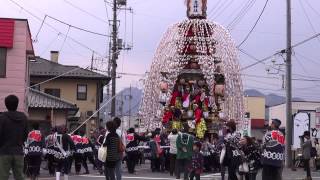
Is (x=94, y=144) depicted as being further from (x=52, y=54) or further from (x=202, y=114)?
(x=52, y=54)

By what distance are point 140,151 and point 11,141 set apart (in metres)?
16.7

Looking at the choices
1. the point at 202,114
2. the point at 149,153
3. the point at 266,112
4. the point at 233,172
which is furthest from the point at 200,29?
Result: the point at 266,112

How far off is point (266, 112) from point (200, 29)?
6304 centimetres

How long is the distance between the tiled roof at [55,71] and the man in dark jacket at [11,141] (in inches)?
1548

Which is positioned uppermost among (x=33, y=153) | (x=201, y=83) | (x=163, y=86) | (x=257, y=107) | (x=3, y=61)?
(x=3, y=61)

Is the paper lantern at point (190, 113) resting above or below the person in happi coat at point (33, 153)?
above

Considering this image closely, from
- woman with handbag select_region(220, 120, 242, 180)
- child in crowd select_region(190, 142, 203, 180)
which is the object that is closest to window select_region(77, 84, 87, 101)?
child in crowd select_region(190, 142, 203, 180)

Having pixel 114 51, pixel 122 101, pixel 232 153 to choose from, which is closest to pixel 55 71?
pixel 114 51

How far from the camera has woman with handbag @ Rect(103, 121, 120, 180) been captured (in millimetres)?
14125

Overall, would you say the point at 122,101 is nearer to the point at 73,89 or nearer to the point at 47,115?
the point at 73,89

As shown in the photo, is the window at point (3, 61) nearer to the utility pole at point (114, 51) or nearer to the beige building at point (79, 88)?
the utility pole at point (114, 51)

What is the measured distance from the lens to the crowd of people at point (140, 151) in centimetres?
1042

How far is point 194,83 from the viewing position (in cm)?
2869

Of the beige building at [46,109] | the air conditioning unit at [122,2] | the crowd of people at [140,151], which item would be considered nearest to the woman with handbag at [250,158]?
the crowd of people at [140,151]
